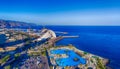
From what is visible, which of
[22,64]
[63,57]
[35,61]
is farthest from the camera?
[63,57]

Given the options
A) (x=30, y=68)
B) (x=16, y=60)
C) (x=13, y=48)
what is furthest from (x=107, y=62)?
(x=13, y=48)

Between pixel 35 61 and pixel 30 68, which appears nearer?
pixel 30 68

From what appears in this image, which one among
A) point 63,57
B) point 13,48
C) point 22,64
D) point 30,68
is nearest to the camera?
point 30,68

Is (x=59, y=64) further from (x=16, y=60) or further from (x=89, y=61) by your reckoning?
(x=16, y=60)

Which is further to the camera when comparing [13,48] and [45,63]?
[13,48]

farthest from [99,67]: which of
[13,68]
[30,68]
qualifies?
[13,68]

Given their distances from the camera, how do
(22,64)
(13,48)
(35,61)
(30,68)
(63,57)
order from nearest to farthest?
(30,68)
(22,64)
(35,61)
(63,57)
(13,48)

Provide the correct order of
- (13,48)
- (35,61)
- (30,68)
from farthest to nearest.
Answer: (13,48)
(35,61)
(30,68)

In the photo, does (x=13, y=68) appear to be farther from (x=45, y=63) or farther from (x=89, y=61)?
(x=89, y=61)
